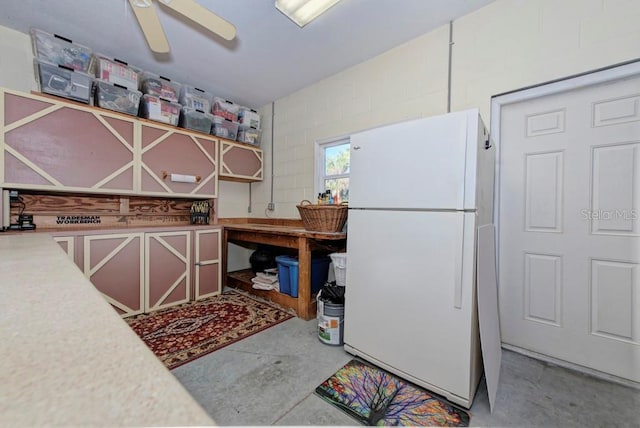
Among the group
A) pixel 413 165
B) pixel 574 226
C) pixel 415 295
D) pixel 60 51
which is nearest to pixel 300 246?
pixel 415 295

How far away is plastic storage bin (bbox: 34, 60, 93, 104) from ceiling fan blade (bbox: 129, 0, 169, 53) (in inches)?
43.4

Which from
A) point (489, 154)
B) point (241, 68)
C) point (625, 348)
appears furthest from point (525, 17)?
point (241, 68)

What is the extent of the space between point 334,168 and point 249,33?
1.62m

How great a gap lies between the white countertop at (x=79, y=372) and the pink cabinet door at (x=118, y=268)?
2.12 m

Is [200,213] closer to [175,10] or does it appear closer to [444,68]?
[175,10]

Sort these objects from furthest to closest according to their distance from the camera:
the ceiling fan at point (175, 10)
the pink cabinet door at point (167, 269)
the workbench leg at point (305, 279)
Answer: the pink cabinet door at point (167, 269)
the workbench leg at point (305, 279)
the ceiling fan at point (175, 10)

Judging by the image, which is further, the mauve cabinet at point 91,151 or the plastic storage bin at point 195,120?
the plastic storage bin at point 195,120

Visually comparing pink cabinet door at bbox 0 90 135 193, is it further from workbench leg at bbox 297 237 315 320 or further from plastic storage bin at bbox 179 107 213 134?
workbench leg at bbox 297 237 315 320

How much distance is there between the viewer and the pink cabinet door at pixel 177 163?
2762 mm

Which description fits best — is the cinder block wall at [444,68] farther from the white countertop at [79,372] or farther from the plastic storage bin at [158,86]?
the white countertop at [79,372]

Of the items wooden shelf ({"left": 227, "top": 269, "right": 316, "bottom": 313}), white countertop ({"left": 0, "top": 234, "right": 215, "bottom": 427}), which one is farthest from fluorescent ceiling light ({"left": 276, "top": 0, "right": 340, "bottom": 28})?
wooden shelf ({"left": 227, "top": 269, "right": 316, "bottom": 313})

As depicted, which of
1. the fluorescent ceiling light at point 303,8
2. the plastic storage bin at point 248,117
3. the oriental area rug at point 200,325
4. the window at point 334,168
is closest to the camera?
the fluorescent ceiling light at point 303,8

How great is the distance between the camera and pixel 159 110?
9.29ft

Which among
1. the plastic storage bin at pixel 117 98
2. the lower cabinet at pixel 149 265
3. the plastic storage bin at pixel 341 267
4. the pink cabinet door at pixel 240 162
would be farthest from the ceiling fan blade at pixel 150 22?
the plastic storage bin at pixel 341 267
